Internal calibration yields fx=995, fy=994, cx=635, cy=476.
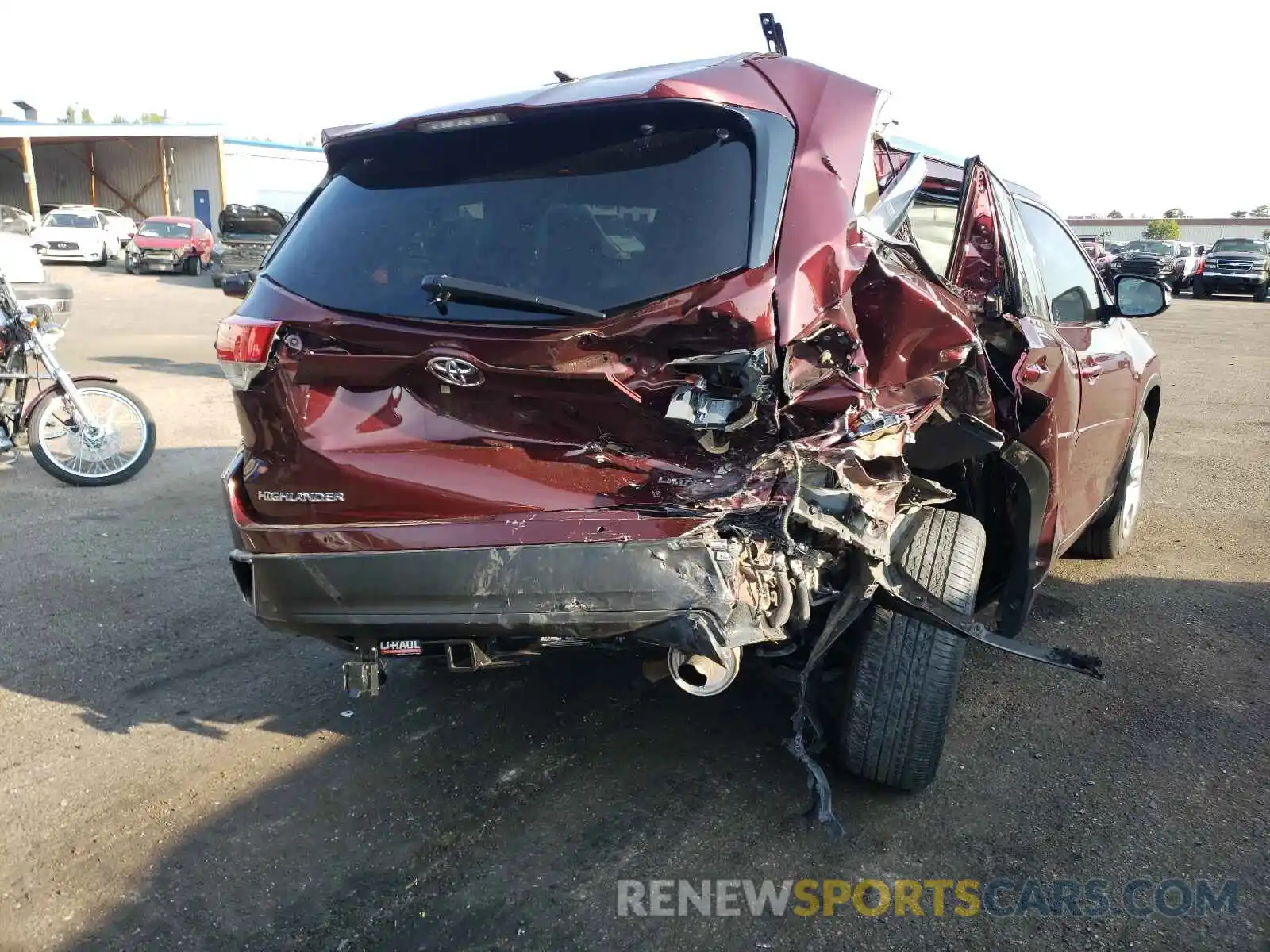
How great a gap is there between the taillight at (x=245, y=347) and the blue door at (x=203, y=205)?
138ft

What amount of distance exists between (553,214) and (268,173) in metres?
44.8

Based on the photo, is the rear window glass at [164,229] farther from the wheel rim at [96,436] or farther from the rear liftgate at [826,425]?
the rear liftgate at [826,425]

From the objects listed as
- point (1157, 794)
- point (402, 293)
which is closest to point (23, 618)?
point (402, 293)

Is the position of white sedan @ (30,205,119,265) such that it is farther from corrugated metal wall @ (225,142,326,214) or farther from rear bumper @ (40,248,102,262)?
corrugated metal wall @ (225,142,326,214)

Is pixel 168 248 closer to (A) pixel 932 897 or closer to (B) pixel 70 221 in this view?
(B) pixel 70 221

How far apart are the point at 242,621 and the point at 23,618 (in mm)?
976

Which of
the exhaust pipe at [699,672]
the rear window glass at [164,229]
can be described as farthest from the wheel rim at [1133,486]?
the rear window glass at [164,229]

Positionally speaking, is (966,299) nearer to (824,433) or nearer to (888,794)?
(824,433)

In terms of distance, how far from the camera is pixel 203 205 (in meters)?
40.7

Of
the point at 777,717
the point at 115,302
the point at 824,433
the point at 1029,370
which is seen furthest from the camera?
the point at 115,302

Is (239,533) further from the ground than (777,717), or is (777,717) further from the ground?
(239,533)

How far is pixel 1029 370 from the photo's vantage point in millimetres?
3420

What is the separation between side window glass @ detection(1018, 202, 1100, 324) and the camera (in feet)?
13.6

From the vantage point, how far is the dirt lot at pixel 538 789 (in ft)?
8.52
